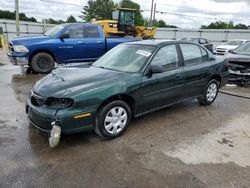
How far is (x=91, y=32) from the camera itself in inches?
368

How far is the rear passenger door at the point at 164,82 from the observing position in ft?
13.2

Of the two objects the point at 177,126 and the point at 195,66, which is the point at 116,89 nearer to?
the point at 177,126

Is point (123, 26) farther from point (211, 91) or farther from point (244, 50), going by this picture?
point (211, 91)

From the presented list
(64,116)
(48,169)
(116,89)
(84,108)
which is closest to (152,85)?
(116,89)

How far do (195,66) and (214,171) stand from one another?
8.31ft

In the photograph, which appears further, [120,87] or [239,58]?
[239,58]

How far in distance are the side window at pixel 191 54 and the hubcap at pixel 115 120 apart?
1869mm

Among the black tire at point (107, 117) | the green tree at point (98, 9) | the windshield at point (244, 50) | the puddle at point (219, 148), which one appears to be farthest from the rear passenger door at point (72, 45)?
the green tree at point (98, 9)

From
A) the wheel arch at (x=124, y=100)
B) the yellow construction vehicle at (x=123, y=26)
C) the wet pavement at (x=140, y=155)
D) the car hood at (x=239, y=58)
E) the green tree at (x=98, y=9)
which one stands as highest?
the green tree at (x=98, y=9)

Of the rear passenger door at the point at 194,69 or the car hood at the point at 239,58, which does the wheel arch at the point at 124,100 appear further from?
the car hood at the point at 239,58

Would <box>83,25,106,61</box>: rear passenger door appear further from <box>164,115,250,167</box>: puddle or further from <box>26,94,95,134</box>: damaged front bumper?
<box>164,115,250,167</box>: puddle

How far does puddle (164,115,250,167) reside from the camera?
322 cm

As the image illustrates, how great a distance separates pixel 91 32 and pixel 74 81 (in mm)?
6245

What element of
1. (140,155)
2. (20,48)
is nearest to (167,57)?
(140,155)
